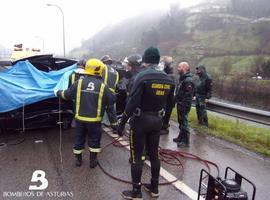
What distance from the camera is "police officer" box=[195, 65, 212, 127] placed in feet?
26.2

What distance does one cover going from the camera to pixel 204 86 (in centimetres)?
801

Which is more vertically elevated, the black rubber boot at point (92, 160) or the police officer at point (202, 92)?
the police officer at point (202, 92)

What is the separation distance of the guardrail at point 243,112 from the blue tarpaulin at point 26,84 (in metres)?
4.06

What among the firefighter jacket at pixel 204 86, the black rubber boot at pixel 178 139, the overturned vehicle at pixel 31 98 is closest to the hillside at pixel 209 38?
the firefighter jacket at pixel 204 86

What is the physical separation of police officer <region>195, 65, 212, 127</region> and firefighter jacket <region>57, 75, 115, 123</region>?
3.75 m

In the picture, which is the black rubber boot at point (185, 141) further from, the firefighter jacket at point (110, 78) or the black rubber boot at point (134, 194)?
the black rubber boot at point (134, 194)

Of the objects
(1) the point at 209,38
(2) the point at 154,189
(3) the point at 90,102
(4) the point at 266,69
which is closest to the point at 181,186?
(2) the point at 154,189

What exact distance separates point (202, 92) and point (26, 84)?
4332 millimetres

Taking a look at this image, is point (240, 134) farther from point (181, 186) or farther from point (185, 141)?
point (181, 186)

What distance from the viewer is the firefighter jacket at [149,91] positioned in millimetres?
3803


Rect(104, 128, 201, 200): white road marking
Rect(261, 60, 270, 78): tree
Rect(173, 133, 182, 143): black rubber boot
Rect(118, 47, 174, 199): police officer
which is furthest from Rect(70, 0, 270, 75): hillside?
Rect(118, 47, 174, 199): police officer

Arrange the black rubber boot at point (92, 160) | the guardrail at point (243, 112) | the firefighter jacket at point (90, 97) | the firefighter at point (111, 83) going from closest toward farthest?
the firefighter jacket at point (90, 97) → the black rubber boot at point (92, 160) → the firefighter at point (111, 83) → the guardrail at point (243, 112)

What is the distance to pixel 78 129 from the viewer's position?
16.4ft

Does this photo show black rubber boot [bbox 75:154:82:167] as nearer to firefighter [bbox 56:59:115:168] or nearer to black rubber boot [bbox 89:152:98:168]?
firefighter [bbox 56:59:115:168]
